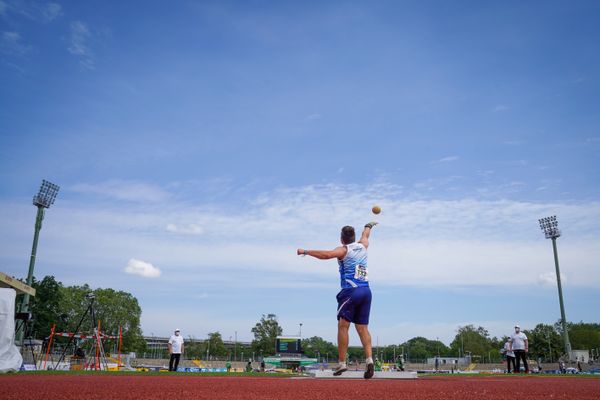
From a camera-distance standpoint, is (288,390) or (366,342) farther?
(366,342)

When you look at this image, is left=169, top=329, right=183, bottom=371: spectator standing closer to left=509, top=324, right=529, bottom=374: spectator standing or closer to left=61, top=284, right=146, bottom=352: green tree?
left=509, top=324, right=529, bottom=374: spectator standing

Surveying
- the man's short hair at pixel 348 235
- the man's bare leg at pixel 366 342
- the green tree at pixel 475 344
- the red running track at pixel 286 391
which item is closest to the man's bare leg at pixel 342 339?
the man's bare leg at pixel 366 342

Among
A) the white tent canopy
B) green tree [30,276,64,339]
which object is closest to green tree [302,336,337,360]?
green tree [30,276,64,339]

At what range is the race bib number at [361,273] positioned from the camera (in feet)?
21.5

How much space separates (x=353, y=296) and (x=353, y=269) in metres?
0.39

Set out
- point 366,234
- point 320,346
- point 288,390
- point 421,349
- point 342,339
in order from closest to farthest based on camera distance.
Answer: point 288,390, point 342,339, point 366,234, point 320,346, point 421,349

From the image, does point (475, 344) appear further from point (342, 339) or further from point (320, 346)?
point (342, 339)

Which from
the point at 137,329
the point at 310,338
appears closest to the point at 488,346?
the point at 310,338

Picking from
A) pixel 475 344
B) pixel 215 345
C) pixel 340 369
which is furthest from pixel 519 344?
pixel 475 344

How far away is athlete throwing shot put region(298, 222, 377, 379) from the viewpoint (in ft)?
21.1

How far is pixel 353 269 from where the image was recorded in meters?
6.57

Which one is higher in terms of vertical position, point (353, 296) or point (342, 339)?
point (353, 296)

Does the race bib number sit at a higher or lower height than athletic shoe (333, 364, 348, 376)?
higher

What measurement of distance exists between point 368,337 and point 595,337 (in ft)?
347
